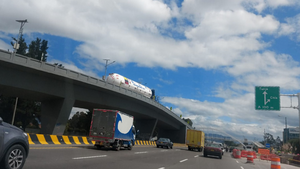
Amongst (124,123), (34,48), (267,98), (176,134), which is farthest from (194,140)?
(34,48)

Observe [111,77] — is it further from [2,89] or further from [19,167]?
[19,167]

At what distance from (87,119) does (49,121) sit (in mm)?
40950

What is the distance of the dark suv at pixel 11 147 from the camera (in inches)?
241

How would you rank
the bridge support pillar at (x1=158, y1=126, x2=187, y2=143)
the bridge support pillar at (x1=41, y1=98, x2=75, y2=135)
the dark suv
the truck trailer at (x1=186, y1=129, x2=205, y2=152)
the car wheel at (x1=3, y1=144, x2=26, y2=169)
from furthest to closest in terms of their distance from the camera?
the bridge support pillar at (x1=158, y1=126, x2=187, y2=143) → the truck trailer at (x1=186, y1=129, x2=205, y2=152) → the bridge support pillar at (x1=41, y1=98, x2=75, y2=135) → the car wheel at (x1=3, y1=144, x2=26, y2=169) → the dark suv

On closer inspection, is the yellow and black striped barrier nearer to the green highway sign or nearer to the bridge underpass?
the bridge underpass

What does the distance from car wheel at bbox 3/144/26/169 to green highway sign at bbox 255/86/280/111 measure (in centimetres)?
2076

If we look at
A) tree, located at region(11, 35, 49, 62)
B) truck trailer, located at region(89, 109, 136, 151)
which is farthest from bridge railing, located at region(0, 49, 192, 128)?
tree, located at region(11, 35, 49, 62)

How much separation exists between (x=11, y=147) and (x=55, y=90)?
25.6 metres

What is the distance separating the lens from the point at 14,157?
6.49m

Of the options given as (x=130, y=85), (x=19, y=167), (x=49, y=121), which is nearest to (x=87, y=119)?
(x=130, y=85)

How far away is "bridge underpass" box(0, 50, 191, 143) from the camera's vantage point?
2636 cm

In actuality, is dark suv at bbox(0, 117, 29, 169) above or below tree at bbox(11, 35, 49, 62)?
below

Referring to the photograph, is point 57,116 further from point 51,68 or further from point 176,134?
point 176,134

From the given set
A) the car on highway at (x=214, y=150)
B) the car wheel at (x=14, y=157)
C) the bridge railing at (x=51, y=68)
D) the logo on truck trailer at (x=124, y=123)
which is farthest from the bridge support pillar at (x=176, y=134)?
the car wheel at (x=14, y=157)
